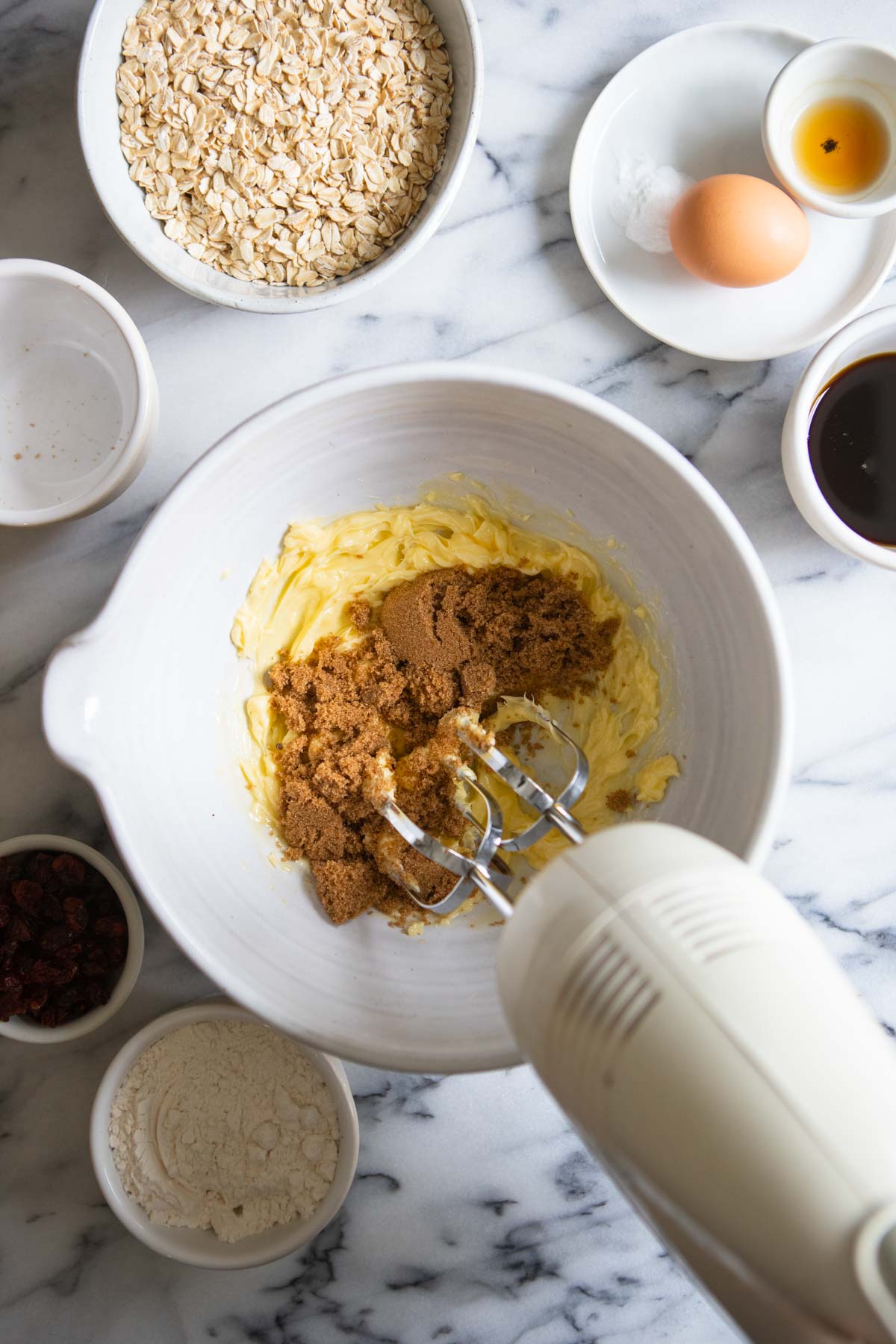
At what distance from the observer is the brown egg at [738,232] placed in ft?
3.56

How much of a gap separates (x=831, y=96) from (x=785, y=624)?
0.59 meters

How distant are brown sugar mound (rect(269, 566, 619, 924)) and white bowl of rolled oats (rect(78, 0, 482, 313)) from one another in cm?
37

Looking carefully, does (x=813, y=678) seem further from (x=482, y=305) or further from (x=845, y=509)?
(x=482, y=305)

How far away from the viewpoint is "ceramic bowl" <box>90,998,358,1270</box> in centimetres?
115

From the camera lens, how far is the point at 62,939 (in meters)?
1.11

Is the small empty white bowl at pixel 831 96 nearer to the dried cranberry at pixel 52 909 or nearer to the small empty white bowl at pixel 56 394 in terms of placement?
the small empty white bowl at pixel 56 394

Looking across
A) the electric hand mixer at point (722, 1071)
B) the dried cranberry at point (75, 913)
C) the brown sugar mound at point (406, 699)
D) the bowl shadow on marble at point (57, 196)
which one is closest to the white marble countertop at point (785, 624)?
the bowl shadow on marble at point (57, 196)

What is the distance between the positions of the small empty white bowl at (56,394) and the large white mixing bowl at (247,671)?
0.65 feet

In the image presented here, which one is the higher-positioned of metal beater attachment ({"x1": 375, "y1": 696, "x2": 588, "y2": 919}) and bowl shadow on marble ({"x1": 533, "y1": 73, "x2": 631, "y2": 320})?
bowl shadow on marble ({"x1": 533, "y1": 73, "x2": 631, "y2": 320})

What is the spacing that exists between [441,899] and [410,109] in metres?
0.88

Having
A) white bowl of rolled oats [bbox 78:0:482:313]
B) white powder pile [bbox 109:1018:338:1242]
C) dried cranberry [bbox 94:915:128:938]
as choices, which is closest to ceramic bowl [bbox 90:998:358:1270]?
white powder pile [bbox 109:1018:338:1242]

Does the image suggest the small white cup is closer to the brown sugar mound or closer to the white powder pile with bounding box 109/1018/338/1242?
the brown sugar mound

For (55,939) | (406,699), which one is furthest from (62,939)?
(406,699)

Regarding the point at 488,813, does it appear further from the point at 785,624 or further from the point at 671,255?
the point at 671,255
